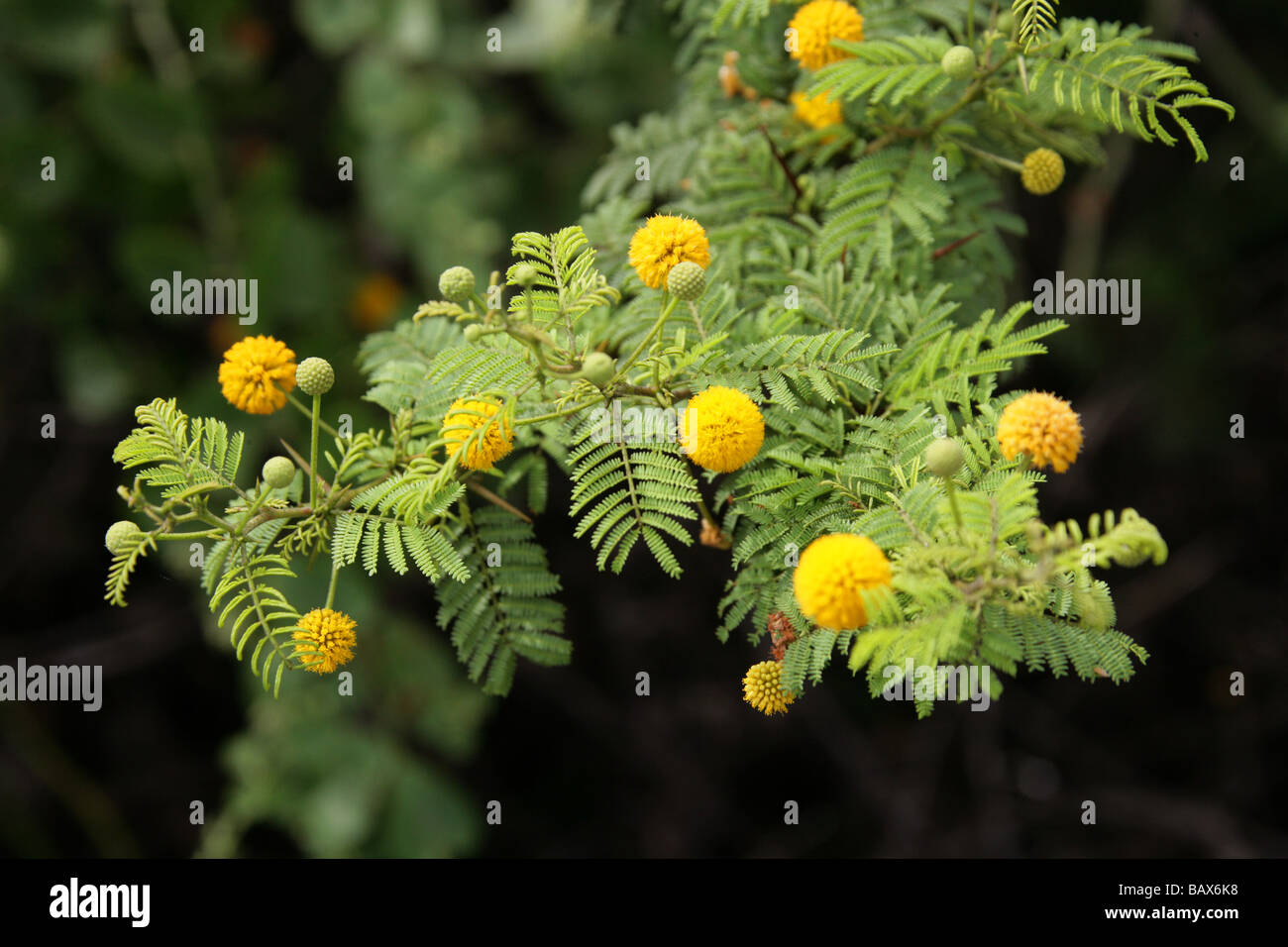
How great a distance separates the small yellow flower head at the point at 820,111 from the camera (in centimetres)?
180

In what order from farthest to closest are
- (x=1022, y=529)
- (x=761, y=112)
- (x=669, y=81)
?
1. (x=669, y=81)
2. (x=761, y=112)
3. (x=1022, y=529)

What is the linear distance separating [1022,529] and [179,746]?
15.7ft

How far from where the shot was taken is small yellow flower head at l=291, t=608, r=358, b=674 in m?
1.43

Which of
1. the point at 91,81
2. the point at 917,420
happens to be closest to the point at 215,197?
the point at 91,81

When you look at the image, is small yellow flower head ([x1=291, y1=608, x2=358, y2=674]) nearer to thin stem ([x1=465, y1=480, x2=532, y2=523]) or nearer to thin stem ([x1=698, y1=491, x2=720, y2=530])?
thin stem ([x1=465, y1=480, x2=532, y2=523])

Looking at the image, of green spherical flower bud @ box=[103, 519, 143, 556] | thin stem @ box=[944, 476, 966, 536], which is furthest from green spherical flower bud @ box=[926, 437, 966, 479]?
green spherical flower bud @ box=[103, 519, 143, 556]

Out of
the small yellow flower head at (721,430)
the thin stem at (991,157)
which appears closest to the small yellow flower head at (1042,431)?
the small yellow flower head at (721,430)

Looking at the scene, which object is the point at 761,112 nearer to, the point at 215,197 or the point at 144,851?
the point at 215,197

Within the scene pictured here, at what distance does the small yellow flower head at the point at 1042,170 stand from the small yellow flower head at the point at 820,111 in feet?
1.12

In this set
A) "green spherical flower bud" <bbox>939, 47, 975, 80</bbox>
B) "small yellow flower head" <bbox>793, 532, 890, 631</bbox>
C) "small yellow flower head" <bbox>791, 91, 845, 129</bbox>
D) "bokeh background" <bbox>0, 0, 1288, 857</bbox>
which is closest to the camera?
"small yellow flower head" <bbox>793, 532, 890, 631</bbox>

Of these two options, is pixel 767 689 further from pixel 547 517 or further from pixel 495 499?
pixel 547 517

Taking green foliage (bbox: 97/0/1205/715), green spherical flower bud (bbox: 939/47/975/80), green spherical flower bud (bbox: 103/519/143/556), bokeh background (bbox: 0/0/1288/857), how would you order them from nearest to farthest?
green foliage (bbox: 97/0/1205/715) → green spherical flower bud (bbox: 103/519/143/556) → green spherical flower bud (bbox: 939/47/975/80) → bokeh background (bbox: 0/0/1288/857)

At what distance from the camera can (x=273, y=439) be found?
3.62m

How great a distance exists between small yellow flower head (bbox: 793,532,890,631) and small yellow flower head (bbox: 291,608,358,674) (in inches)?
26.3
